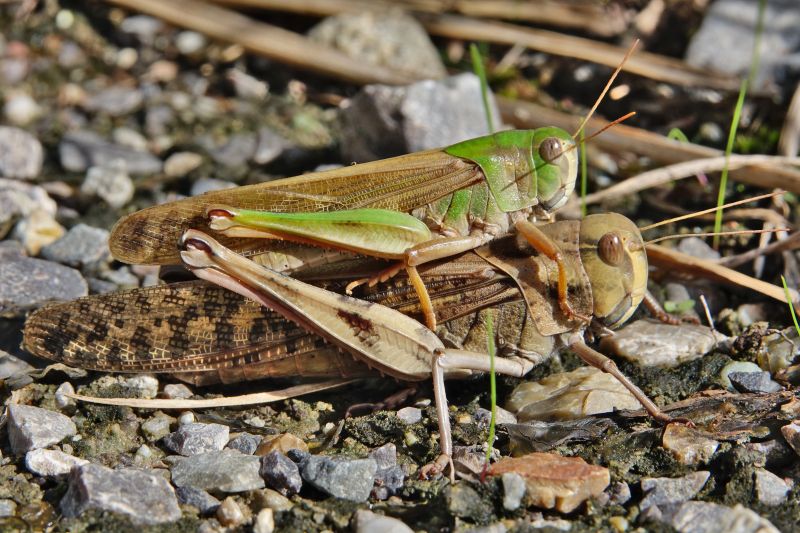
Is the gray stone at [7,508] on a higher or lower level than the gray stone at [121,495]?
lower

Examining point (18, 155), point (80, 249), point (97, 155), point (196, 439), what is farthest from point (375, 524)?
point (18, 155)

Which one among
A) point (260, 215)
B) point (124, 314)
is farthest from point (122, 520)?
point (260, 215)

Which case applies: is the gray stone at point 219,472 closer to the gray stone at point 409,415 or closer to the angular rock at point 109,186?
the gray stone at point 409,415

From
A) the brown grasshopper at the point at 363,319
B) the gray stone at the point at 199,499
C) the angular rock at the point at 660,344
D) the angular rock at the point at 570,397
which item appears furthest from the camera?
the angular rock at the point at 660,344

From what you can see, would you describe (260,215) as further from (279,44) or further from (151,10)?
(151,10)

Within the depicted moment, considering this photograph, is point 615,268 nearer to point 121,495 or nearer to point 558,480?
point 558,480

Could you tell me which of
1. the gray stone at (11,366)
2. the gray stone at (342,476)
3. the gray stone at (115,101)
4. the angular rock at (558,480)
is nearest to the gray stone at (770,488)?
the angular rock at (558,480)
